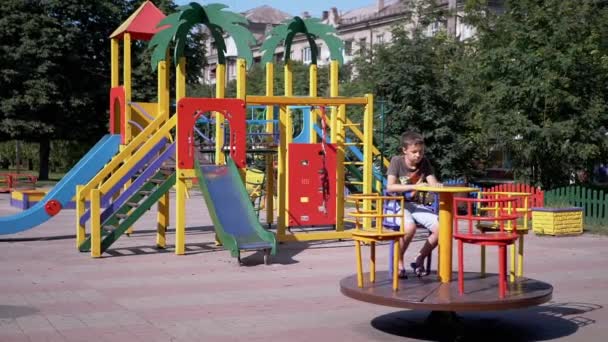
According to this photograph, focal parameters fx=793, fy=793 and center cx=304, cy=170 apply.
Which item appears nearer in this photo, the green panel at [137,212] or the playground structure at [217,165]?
the playground structure at [217,165]

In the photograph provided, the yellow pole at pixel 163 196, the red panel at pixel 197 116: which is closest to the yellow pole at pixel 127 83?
the yellow pole at pixel 163 196

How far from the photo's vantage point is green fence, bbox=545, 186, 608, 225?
61.8ft

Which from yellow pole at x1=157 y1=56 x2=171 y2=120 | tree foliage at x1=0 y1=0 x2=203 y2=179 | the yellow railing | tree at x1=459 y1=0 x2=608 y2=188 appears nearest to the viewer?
the yellow railing

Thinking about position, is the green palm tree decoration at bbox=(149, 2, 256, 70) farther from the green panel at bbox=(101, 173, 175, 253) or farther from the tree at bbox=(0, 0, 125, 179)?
the tree at bbox=(0, 0, 125, 179)

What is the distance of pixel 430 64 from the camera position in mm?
23547

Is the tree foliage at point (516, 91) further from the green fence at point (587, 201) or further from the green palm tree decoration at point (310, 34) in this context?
the green palm tree decoration at point (310, 34)

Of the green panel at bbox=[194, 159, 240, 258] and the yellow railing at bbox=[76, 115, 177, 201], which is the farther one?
the yellow railing at bbox=[76, 115, 177, 201]

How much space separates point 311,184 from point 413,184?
7.87m

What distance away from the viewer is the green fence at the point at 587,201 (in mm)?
18844

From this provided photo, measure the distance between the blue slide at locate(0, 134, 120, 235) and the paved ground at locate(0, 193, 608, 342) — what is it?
0.45 m

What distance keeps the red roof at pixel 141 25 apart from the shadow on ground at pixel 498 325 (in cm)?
996

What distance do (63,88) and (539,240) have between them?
31.1 metres

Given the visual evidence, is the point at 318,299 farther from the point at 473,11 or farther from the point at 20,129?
the point at 20,129

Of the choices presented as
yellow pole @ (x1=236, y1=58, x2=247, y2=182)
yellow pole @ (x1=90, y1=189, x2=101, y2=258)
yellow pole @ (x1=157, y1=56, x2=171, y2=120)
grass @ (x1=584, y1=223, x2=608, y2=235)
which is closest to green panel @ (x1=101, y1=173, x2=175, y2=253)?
yellow pole @ (x1=90, y1=189, x2=101, y2=258)
